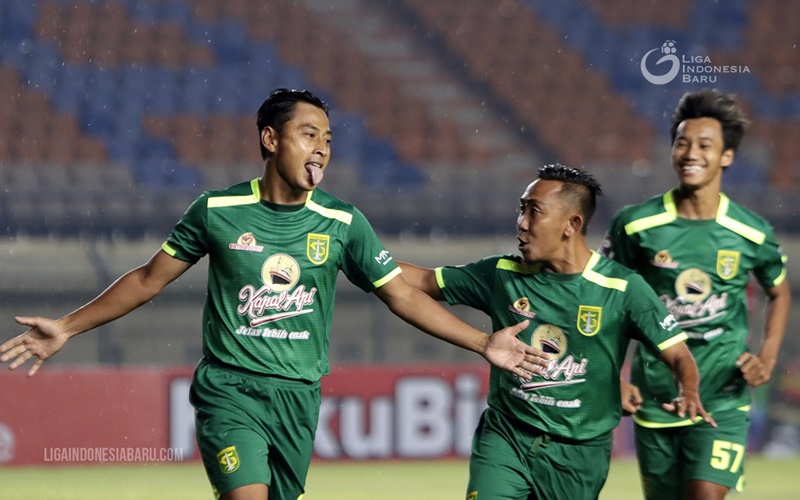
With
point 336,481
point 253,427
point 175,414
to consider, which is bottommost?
point 336,481

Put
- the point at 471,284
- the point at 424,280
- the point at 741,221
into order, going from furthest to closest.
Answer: the point at 741,221 < the point at 424,280 < the point at 471,284

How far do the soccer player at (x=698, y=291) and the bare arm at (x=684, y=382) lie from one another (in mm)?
Answer: 623

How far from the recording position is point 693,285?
5.44 metres

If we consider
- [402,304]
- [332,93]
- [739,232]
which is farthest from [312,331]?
[332,93]

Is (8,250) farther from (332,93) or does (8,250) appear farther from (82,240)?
(332,93)

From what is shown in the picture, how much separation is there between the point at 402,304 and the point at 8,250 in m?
7.39

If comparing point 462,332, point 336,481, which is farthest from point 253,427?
point 336,481

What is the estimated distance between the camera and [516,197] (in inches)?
547

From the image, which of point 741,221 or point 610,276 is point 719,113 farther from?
point 610,276

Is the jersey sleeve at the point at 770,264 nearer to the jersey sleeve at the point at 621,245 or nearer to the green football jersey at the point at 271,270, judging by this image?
the jersey sleeve at the point at 621,245

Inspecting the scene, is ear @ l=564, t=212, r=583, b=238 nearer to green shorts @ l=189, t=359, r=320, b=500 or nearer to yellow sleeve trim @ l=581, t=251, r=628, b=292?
yellow sleeve trim @ l=581, t=251, r=628, b=292

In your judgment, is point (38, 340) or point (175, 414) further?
point (175, 414)

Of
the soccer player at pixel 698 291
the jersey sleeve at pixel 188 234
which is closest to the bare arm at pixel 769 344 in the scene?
the soccer player at pixel 698 291

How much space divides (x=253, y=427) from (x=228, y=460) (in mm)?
169
